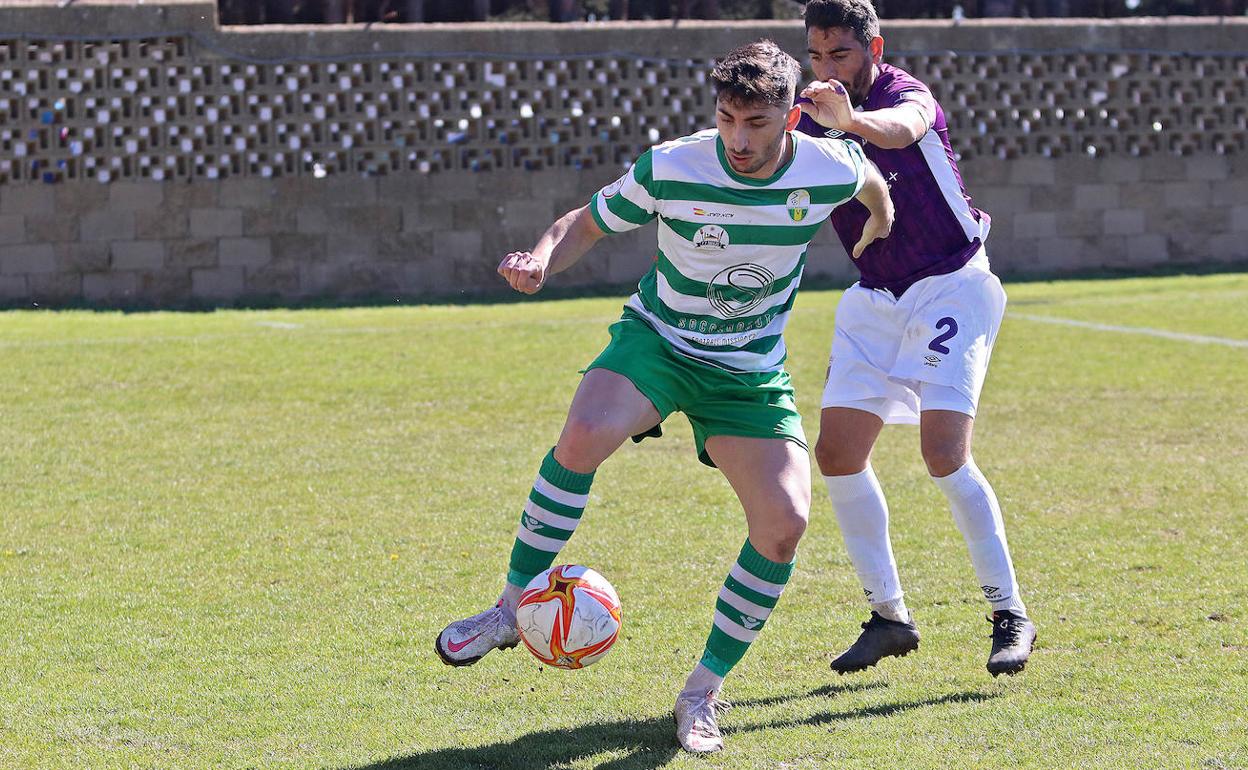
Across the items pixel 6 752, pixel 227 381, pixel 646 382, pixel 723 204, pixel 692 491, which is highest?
pixel 723 204

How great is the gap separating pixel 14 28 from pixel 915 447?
11.7m

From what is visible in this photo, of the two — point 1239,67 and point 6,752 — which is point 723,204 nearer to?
point 6,752

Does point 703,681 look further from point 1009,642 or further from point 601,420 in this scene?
point 1009,642

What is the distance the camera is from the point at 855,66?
5160mm

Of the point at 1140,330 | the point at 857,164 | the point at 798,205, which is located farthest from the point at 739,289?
the point at 1140,330

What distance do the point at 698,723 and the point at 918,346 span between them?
1.51 metres

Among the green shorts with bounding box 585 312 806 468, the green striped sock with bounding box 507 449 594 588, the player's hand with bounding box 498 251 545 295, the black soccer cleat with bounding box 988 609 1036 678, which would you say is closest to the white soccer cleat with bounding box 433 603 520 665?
the green striped sock with bounding box 507 449 594 588

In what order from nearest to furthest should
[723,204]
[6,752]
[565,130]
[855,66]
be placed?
[6,752] → [723,204] → [855,66] → [565,130]

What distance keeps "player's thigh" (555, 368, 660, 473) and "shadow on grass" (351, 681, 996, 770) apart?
2.38ft

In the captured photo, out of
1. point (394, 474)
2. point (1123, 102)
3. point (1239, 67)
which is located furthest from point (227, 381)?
point (1239, 67)

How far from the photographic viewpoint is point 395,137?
17.5m

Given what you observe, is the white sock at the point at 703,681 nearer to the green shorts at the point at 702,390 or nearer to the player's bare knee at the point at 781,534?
the player's bare knee at the point at 781,534

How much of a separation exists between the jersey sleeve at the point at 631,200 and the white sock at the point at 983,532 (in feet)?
4.20

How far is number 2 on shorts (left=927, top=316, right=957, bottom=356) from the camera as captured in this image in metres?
5.02
